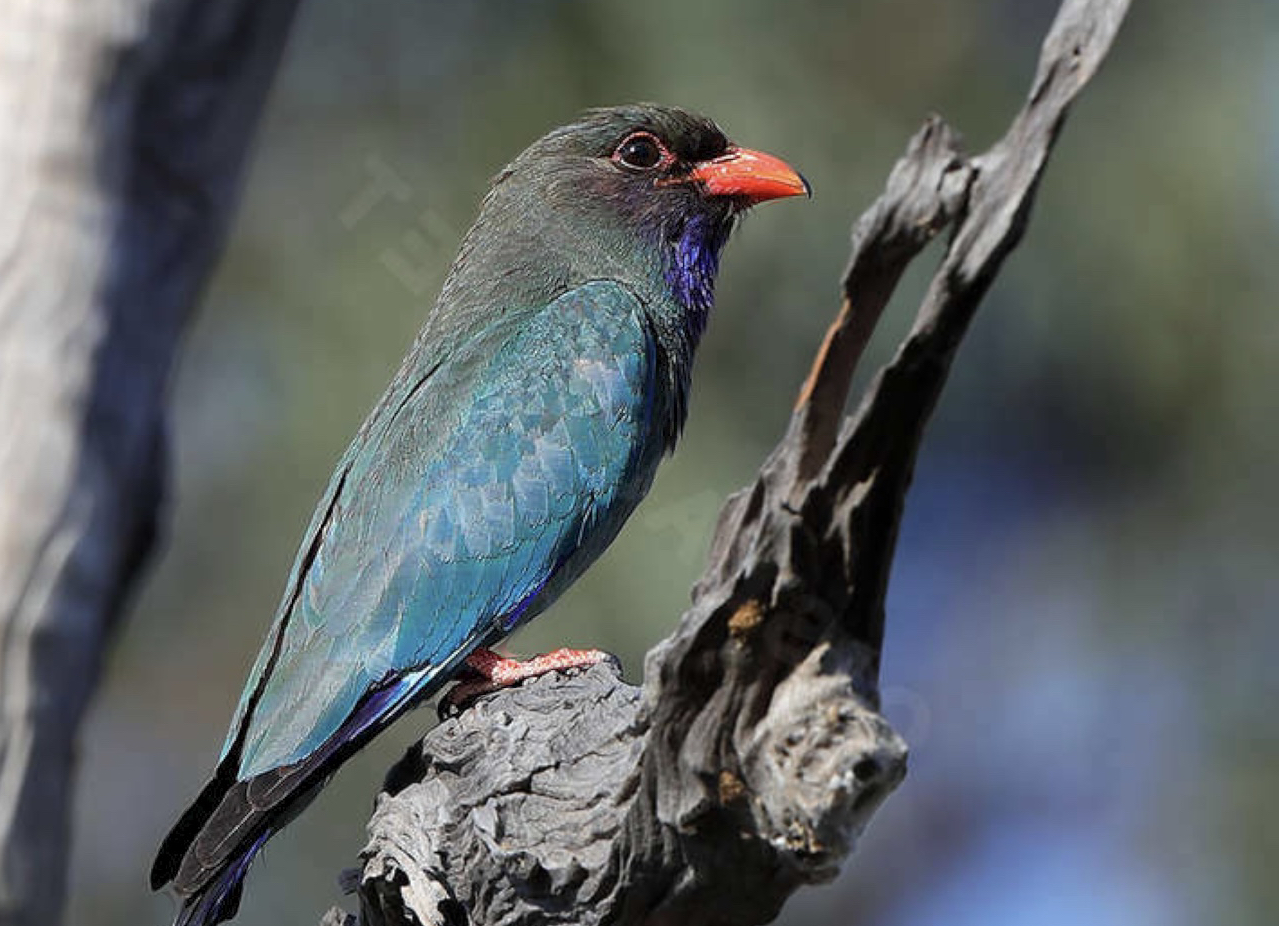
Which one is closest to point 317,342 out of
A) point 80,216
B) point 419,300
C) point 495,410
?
point 419,300

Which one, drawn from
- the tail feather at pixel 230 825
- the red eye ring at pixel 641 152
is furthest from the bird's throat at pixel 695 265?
the tail feather at pixel 230 825

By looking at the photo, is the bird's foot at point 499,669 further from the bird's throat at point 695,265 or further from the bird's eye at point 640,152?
the bird's eye at point 640,152

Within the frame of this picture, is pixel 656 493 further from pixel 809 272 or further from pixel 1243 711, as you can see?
pixel 1243 711

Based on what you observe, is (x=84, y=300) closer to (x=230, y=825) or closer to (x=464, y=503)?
(x=230, y=825)

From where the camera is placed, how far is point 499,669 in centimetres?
562

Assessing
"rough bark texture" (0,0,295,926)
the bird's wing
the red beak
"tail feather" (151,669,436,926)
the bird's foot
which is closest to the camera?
"rough bark texture" (0,0,295,926)

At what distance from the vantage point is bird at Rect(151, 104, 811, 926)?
17.6ft

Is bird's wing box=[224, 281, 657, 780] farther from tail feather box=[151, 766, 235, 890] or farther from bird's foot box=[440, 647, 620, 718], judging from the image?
tail feather box=[151, 766, 235, 890]

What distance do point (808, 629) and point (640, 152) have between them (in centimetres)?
376

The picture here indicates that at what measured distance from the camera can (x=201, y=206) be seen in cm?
437

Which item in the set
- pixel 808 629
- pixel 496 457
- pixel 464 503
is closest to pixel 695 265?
pixel 496 457

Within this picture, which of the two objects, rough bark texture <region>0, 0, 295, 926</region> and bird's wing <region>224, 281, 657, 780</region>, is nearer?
rough bark texture <region>0, 0, 295, 926</region>

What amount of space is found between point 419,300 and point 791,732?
605 centimetres

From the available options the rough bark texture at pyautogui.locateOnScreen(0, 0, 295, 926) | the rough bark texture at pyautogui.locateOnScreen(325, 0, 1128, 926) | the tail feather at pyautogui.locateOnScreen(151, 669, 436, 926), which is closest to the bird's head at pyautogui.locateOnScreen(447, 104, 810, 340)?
Result: the tail feather at pyautogui.locateOnScreen(151, 669, 436, 926)
